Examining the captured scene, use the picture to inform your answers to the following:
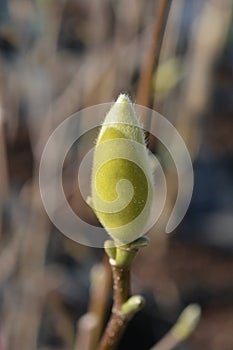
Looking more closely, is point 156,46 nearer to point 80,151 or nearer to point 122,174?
point 122,174

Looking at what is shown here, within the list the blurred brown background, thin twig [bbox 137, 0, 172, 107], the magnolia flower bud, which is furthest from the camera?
the blurred brown background

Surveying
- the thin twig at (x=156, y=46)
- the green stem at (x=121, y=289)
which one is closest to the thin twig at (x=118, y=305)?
the green stem at (x=121, y=289)

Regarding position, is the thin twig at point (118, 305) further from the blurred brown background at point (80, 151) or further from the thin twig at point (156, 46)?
the blurred brown background at point (80, 151)

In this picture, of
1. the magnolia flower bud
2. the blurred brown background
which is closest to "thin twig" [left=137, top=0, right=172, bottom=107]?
the magnolia flower bud

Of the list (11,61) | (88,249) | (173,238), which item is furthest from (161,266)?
(11,61)

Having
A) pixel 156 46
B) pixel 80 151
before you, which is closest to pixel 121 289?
pixel 156 46

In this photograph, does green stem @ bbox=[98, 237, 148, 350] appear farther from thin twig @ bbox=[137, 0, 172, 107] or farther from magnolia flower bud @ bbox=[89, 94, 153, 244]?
thin twig @ bbox=[137, 0, 172, 107]

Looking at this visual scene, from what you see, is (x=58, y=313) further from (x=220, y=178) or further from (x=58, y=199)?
(x=220, y=178)
